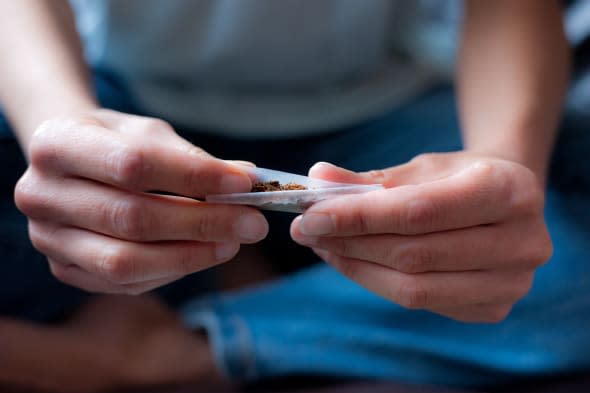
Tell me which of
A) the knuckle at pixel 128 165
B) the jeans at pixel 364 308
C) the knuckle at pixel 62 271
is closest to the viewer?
the knuckle at pixel 128 165

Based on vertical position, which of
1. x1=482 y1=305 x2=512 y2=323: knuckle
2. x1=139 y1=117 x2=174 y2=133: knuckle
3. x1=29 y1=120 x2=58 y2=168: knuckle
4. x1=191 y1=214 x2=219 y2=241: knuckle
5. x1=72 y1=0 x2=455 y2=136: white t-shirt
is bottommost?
x1=482 y1=305 x2=512 y2=323: knuckle

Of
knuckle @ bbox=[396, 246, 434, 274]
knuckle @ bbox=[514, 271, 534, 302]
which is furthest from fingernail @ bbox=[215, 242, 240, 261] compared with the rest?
knuckle @ bbox=[514, 271, 534, 302]

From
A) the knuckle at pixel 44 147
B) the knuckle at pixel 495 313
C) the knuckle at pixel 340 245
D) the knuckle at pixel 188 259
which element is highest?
the knuckle at pixel 44 147

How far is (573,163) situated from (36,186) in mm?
556

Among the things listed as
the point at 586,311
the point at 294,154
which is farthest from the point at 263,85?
the point at 586,311

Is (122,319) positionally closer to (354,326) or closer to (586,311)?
(354,326)

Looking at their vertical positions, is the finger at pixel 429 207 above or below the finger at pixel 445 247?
above

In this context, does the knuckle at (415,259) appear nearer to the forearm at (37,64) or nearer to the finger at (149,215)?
the finger at (149,215)

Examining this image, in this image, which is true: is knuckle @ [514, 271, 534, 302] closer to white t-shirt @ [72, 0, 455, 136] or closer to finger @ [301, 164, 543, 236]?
finger @ [301, 164, 543, 236]

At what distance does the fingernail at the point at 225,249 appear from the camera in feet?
1.54

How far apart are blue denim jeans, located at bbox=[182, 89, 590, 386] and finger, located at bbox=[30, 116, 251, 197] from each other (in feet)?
0.64

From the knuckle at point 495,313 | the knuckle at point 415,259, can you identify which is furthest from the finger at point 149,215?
the knuckle at point 495,313

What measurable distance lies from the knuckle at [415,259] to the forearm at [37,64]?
27cm

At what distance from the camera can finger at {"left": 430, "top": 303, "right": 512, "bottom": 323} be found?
529mm
